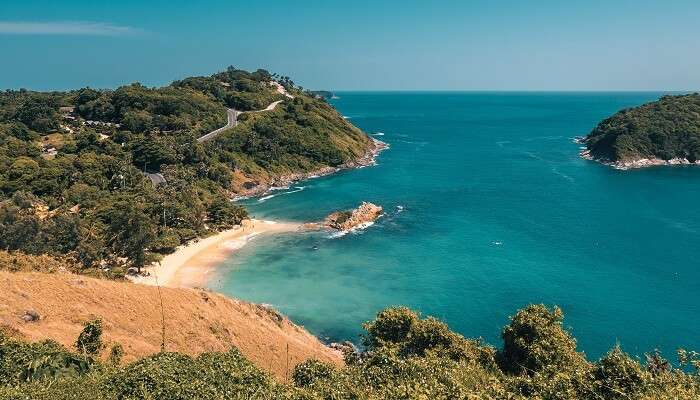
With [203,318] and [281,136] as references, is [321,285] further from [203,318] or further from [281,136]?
[281,136]

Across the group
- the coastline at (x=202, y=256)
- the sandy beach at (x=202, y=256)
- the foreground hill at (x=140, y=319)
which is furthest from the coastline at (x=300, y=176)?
the foreground hill at (x=140, y=319)

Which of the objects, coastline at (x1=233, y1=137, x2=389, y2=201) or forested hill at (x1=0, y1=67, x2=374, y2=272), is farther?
coastline at (x1=233, y1=137, x2=389, y2=201)

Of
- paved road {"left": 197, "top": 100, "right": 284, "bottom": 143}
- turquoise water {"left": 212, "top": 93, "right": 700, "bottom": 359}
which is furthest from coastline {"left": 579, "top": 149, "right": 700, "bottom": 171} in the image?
paved road {"left": 197, "top": 100, "right": 284, "bottom": 143}

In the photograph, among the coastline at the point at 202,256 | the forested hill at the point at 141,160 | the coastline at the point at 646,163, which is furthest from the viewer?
the coastline at the point at 646,163

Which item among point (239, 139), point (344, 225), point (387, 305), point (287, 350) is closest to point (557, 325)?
point (287, 350)

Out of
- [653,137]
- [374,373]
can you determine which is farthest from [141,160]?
[653,137]

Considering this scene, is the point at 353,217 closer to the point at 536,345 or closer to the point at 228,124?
the point at 536,345

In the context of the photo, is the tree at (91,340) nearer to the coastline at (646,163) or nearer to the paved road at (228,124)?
the paved road at (228,124)

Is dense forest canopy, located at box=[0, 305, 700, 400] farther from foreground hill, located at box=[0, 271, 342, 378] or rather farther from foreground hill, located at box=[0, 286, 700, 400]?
foreground hill, located at box=[0, 271, 342, 378]
